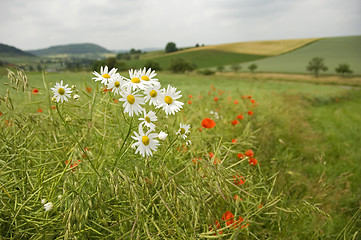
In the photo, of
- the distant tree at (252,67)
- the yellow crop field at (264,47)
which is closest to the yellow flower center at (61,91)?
the distant tree at (252,67)

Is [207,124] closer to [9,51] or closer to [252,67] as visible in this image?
[9,51]

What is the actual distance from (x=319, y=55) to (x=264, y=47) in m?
13.4

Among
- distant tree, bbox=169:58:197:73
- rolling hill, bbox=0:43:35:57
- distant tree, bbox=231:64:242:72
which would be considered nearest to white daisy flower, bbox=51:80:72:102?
rolling hill, bbox=0:43:35:57

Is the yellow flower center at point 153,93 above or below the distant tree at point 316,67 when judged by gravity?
below

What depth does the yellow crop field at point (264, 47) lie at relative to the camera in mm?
47750

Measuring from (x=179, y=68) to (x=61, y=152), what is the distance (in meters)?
29.9

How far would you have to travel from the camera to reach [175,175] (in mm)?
1041

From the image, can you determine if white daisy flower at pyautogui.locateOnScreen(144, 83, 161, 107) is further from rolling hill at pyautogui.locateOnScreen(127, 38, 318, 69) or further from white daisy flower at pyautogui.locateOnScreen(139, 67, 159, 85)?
rolling hill at pyautogui.locateOnScreen(127, 38, 318, 69)

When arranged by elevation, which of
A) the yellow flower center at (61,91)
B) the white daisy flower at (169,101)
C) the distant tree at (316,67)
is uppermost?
the distant tree at (316,67)

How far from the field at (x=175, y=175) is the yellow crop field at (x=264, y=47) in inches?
1781

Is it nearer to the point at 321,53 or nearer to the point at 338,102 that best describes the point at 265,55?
the point at 321,53

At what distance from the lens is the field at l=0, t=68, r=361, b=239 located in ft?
3.31

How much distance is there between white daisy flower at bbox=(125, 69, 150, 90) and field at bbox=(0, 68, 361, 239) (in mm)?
183

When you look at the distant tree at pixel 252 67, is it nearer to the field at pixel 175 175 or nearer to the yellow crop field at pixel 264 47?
the yellow crop field at pixel 264 47
